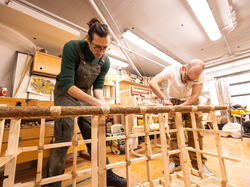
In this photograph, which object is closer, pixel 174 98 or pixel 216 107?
pixel 216 107

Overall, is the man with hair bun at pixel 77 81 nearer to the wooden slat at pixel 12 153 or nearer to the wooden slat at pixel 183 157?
the wooden slat at pixel 12 153

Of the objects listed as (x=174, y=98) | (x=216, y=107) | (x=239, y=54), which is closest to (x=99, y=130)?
(x=216, y=107)

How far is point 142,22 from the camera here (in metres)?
2.15

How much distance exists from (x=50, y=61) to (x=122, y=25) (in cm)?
142

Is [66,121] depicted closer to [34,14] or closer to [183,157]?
[183,157]

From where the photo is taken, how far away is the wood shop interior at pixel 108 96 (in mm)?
554

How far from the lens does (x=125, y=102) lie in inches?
120

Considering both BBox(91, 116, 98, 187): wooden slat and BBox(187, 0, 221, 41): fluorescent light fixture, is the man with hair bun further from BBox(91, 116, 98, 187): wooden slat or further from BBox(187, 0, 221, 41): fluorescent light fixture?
BBox(187, 0, 221, 41): fluorescent light fixture

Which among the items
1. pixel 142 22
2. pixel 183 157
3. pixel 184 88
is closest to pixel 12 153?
pixel 183 157

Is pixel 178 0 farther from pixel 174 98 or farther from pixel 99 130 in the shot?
pixel 99 130

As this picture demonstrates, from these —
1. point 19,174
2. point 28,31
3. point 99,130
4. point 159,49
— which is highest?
point 159,49

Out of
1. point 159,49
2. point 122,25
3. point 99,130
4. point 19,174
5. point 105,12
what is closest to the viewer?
point 99,130

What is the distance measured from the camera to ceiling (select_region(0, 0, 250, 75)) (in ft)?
5.47

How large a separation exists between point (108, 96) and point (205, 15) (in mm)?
2425
